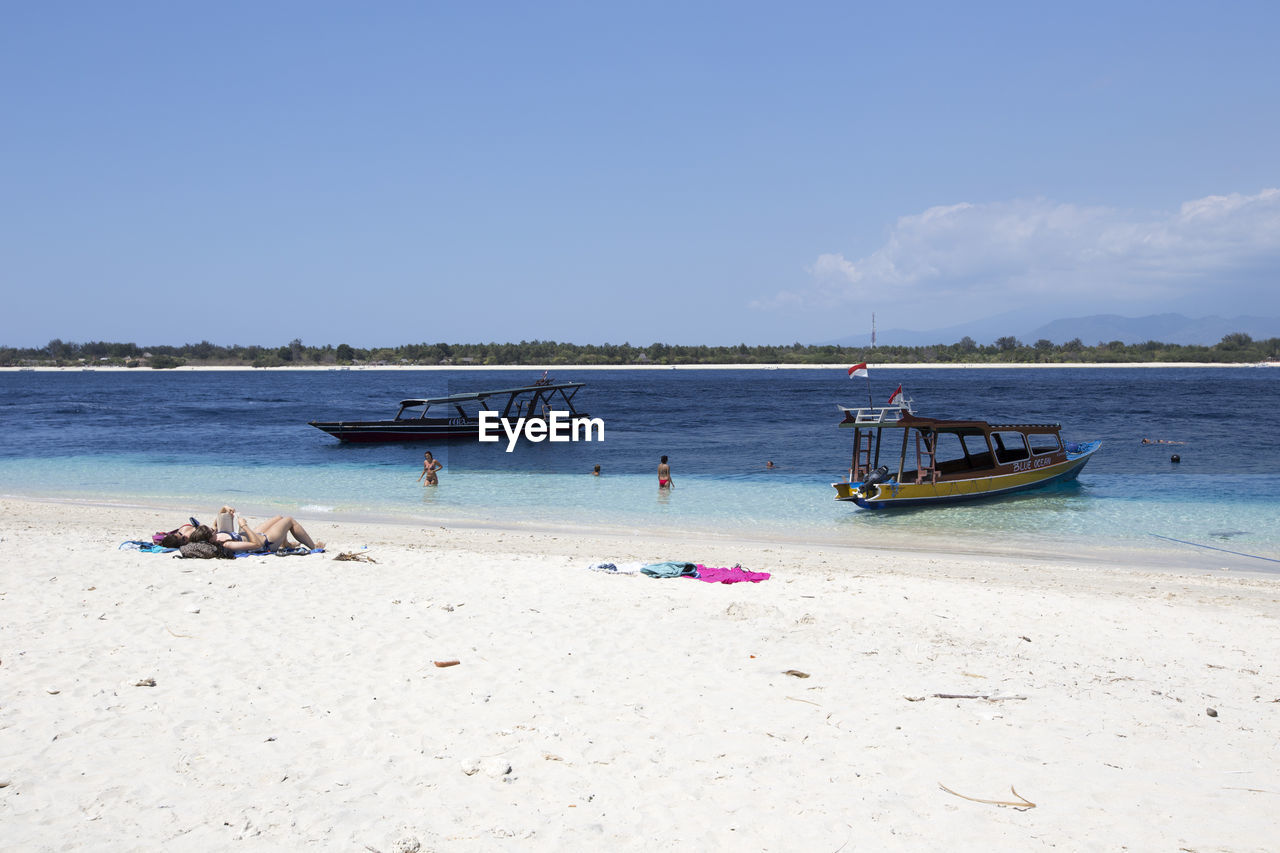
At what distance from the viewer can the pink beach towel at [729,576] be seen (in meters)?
10.8

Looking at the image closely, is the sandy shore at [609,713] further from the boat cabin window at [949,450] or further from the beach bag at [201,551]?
the boat cabin window at [949,450]

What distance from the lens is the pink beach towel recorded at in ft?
35.3

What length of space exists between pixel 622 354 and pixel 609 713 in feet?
525

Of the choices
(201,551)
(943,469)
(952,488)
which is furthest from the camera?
(943,469)

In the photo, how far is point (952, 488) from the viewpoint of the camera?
19.8 metres

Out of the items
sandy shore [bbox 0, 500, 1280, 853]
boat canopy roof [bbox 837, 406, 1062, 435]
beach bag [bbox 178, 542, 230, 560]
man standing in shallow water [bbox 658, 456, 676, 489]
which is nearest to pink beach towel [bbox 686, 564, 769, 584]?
sandy shore [bbox 0, 500, 1280, 853]

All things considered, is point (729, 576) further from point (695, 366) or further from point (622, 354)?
point (622, 354)

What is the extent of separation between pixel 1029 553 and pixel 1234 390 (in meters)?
68.8

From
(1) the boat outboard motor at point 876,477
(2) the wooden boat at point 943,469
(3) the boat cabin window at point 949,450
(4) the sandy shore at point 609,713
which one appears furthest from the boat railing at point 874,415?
(3) the boat cabin window at point 949,450

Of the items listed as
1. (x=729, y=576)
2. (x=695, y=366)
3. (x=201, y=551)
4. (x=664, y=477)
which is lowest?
(x=664, y=477)

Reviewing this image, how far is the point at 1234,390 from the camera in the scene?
226 ft

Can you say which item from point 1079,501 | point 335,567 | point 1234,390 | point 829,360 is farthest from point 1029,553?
point 829,360

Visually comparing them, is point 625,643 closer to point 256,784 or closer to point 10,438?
point 256,784

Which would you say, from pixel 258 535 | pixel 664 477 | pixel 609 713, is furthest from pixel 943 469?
pixel 609 713
